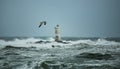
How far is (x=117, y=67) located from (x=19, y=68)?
276 inches

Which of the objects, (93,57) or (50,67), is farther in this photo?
(93,57)

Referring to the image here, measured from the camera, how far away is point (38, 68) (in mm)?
16750

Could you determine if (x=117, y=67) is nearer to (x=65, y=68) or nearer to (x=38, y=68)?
(x=65, y=68)

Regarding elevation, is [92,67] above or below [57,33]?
below

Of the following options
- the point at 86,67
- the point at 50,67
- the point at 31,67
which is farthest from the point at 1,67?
the point at 86,67

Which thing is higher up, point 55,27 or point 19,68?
point 55,27

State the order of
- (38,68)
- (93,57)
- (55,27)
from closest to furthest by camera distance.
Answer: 1. (38,68)
2. (93,57)
3. (55,27)

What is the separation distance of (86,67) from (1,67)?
616cm

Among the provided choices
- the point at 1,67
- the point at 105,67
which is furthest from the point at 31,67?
the point at 105,67

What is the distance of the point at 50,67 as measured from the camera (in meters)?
17.1

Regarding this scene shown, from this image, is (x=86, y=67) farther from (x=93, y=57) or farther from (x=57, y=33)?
(x=57, y=33)

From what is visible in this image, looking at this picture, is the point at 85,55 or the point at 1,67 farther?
the point at 85,55

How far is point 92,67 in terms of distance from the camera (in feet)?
56.3

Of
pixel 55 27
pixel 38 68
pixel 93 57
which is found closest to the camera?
pixel 38 68
